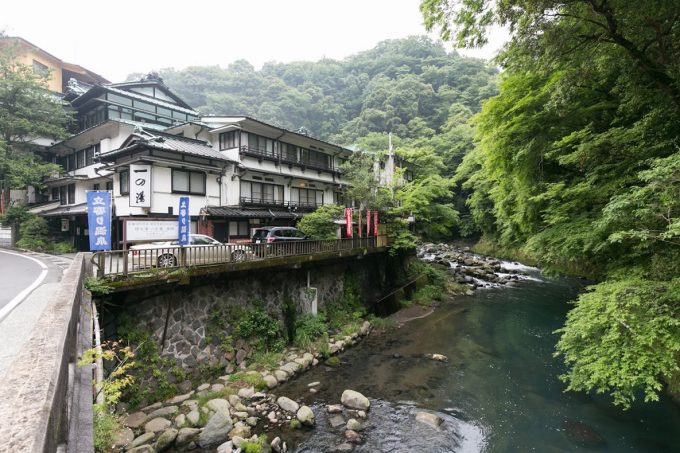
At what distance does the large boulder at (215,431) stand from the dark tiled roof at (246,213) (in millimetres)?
14084

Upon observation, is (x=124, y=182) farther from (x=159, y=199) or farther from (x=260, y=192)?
(x=260, y=192)

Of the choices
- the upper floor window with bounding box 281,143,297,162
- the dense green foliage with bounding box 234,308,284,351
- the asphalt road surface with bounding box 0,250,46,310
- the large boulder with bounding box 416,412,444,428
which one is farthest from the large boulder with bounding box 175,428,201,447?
the upper floor window with bounding box 281,143,297,162

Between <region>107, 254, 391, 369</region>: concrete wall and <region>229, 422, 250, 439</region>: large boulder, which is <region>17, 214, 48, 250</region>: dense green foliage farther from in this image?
<region>229, 422, 250, 439</region>: large boulder

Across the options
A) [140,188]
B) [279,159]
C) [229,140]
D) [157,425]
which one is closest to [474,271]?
[279,159]

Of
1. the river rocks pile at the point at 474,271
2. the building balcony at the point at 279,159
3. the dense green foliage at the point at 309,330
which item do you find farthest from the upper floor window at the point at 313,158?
the dense green foliage at the point at 309,330

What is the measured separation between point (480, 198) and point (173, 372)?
1227 inches

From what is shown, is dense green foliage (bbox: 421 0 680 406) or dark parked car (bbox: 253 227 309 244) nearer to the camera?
dense green foliage (bbox: 421 0 680 406)

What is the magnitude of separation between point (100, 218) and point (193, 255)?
3163mm

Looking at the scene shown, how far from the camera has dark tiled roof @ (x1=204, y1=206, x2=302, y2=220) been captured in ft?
70.3

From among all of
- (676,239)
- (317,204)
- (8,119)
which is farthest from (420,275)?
(8,119)

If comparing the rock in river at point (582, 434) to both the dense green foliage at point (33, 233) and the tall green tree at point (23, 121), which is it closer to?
the dense green foliage at point (33, 233)

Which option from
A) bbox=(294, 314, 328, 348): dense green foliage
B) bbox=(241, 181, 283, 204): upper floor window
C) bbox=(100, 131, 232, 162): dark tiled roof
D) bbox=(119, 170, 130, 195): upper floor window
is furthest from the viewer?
bbox=(241, 181, 283, 204): upper floor window

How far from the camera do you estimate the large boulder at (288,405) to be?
34.5 ft

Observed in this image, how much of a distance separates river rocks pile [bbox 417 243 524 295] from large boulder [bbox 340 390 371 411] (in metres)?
17.6
